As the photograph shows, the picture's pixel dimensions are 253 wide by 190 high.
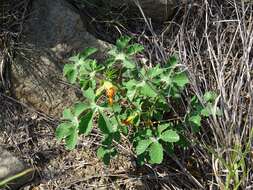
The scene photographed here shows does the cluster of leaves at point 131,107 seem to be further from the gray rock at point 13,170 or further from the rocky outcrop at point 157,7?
the rocky outcrop at point 157,7

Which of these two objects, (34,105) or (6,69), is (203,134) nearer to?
(34,105)

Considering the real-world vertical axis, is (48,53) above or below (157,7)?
below

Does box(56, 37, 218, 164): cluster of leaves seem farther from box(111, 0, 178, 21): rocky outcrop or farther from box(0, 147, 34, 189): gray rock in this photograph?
box(111, 0, 178, 21): rocky outcrop

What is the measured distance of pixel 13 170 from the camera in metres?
2.56

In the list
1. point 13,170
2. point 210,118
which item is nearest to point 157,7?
point 210,118

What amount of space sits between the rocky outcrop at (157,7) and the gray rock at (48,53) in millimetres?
280

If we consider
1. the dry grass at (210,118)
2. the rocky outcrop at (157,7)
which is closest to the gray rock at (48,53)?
the dry grass at (210,118)

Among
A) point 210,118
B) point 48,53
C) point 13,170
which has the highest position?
point 48,53

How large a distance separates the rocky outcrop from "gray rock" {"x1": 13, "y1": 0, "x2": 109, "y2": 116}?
28 centimetres

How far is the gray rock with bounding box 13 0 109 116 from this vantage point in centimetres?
277

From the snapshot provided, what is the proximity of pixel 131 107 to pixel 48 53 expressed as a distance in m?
0.63

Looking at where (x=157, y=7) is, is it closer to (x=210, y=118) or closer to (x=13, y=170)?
(x=210, y=118)

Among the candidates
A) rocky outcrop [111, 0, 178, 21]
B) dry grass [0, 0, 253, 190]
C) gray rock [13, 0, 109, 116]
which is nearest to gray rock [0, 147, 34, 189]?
dry grass [0, 0, 253, 190]

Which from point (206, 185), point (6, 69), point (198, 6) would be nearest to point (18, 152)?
point (6, 69)
